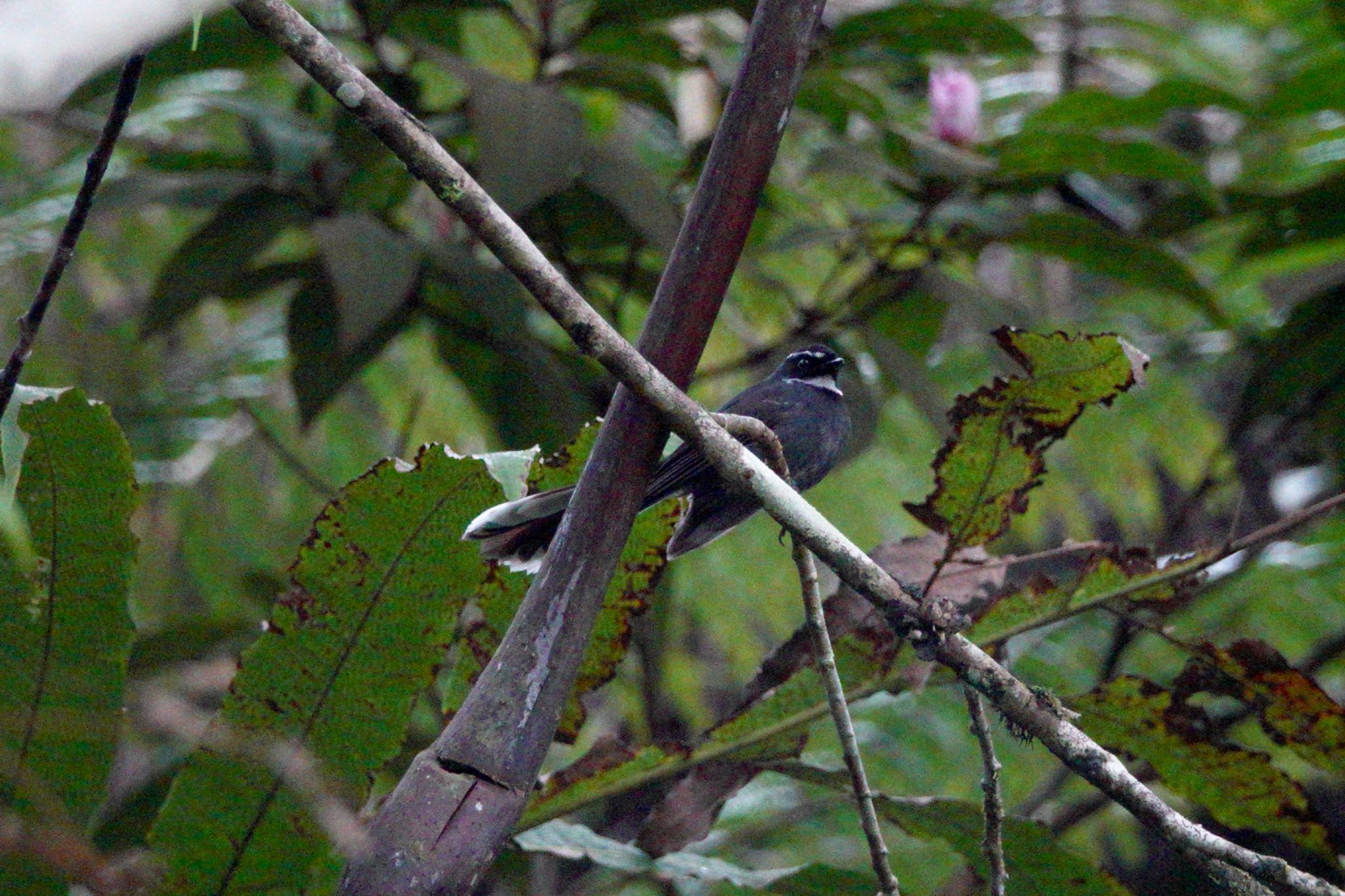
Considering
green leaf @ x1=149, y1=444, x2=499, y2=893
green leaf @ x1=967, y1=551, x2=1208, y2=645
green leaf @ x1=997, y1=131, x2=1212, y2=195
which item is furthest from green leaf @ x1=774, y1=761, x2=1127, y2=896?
green leaf @ x1=997, y1=131, x2=1212, y2=195

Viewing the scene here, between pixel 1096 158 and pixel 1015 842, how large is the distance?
177 cm

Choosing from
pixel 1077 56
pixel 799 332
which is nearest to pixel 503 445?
pixel 799 332

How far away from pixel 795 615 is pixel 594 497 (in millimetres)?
3177

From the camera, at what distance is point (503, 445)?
325 cm

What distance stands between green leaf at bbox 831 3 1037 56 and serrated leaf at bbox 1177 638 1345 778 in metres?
1.82

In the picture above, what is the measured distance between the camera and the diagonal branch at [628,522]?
4.48ft

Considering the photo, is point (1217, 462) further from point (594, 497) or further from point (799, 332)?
point (594, 497)

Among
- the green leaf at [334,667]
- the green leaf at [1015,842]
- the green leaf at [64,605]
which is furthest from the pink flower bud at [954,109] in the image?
the green leaf at [64,605]

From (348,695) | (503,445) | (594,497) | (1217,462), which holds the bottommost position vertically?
(1217,462)

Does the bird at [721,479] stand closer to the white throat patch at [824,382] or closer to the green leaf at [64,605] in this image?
the white throat patch at [824,382]

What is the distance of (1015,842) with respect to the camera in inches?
85.4

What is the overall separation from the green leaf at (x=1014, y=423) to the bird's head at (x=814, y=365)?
1202 mm

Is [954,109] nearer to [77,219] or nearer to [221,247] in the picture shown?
[221,247]

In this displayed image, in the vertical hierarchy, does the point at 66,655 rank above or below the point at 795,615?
above
